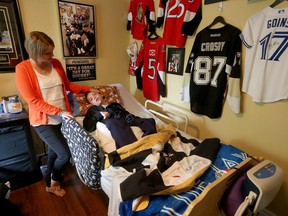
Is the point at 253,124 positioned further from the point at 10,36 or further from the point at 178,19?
the point at 10,36

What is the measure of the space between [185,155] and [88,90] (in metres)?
1.22

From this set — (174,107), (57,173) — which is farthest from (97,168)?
(174,107)

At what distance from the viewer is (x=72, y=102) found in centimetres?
201

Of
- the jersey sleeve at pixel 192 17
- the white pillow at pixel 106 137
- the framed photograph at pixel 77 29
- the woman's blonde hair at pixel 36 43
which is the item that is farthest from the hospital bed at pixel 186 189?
the framed photograph at pixel 77 29

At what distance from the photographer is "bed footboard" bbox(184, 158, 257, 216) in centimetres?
80

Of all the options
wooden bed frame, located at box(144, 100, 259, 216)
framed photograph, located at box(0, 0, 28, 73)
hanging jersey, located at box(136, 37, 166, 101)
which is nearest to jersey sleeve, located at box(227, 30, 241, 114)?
wooden bed frame, located at box(144, 100, 259, 216)

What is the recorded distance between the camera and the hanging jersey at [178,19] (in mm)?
1791

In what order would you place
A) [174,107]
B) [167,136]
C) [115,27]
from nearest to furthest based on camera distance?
[167,136]
[174,107]
[115,27]

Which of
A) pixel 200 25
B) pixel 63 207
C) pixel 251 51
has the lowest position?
pixel 63 207

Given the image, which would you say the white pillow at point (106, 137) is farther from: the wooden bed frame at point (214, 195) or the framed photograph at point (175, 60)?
the framed photograph at point (175, 60)

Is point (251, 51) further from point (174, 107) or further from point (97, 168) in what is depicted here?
point (97, 168)

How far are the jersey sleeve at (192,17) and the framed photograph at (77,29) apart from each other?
115 centimetres

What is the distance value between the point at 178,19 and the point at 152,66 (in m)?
0.62

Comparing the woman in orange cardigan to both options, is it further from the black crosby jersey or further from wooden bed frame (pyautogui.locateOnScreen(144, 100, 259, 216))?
the black crosby jersey
